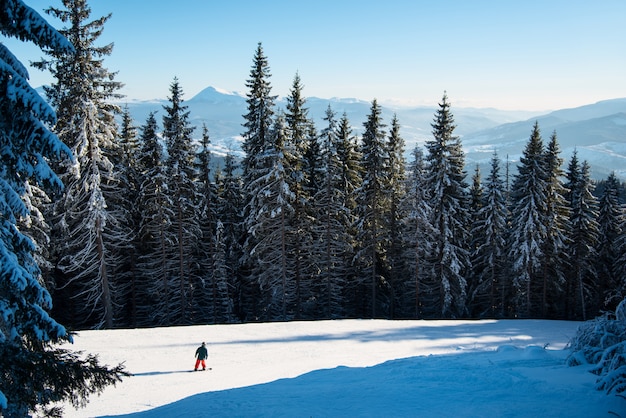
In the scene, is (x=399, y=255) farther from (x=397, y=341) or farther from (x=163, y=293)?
(x=163, y=293)

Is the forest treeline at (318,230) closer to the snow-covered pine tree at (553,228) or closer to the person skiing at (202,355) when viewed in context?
the snow-covered pine tree at (553,228)

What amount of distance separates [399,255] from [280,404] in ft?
82.8

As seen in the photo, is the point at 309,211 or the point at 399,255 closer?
the point at 309,211

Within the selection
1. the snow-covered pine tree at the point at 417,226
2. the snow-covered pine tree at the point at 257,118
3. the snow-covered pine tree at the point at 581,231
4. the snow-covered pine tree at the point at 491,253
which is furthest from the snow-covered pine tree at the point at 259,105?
the snow-covered pine tree at the point at 581,231

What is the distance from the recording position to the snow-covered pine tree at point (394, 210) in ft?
109

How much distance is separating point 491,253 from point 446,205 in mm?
6797

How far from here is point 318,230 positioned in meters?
32.8

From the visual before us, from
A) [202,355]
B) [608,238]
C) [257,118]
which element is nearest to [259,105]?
[257,118]

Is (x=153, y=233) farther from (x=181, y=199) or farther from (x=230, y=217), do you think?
(x=230, y=217)

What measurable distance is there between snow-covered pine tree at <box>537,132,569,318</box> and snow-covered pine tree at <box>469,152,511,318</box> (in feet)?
10.1

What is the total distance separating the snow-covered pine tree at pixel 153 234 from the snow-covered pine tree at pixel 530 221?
26.6 metres

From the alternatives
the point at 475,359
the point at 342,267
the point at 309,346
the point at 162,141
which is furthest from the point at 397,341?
the point at 162,141

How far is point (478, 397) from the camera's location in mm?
11453

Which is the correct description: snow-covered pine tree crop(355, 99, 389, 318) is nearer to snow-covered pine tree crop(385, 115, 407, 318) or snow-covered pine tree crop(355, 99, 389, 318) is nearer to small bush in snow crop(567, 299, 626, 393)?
snow-covered pine tree crop(385, 115, 407, 318)
